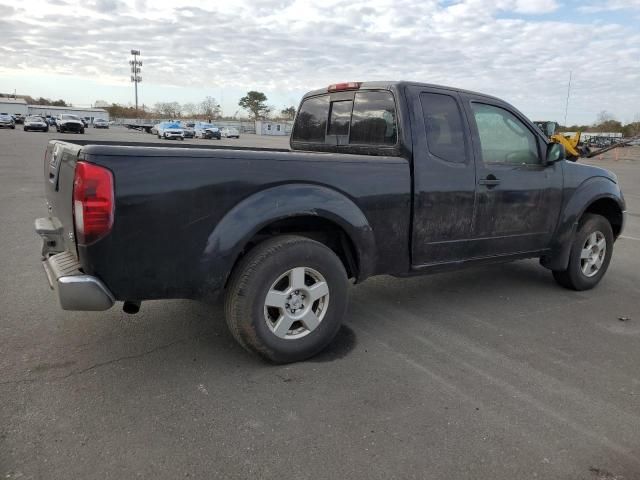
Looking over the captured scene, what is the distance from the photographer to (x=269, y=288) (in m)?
3.27

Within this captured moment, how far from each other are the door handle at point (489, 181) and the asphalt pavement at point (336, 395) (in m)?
1.16

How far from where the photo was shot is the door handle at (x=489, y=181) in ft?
14.1

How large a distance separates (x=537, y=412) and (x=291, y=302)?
1.62 metres

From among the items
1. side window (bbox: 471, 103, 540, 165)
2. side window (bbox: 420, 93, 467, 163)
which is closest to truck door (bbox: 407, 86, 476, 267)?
side window (bbox: 420, 93, 467, 163)

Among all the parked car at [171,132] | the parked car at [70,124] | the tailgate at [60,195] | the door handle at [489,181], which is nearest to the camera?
the tailgate at [60,195]

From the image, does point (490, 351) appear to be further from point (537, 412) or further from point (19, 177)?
point (19, 177)

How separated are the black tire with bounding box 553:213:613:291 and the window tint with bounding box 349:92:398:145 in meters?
2.44

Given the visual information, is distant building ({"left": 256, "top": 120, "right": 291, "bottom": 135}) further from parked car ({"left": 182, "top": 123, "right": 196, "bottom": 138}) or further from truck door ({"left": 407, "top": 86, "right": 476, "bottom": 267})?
truck door ({"left": 407, "top": 86, "right": 476, "bottom": 267})

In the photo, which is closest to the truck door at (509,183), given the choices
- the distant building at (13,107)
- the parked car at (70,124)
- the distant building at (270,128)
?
the parked car at (70,124)

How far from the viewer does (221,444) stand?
8.45 feet

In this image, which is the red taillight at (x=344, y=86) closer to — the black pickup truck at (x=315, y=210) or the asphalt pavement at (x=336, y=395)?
the black pickup truck at (x=315, y=210)

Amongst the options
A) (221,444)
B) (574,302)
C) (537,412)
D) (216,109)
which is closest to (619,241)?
(574,302)

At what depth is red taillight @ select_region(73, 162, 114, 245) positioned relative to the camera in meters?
2.74

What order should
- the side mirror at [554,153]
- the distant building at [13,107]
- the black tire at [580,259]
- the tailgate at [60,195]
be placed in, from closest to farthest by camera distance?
the tailgate at [60,195] < the side mirror at [554,153] < the black tire at [580,259] < the distant building at [13,107]
